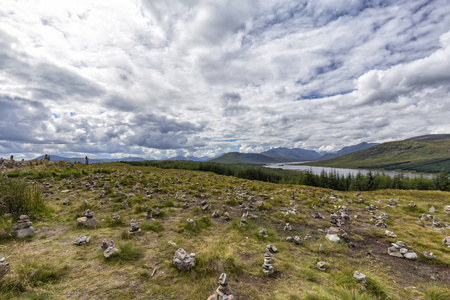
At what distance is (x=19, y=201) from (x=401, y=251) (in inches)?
631

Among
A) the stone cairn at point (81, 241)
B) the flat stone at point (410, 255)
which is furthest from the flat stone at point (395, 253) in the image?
the stone cairn at point (81, 241)

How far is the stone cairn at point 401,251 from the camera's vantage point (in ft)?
19.9

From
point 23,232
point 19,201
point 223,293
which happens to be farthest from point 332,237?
point 19,201

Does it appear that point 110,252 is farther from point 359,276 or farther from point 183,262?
point 359,276

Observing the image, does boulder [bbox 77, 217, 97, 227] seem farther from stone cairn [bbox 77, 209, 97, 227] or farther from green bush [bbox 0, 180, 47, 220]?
green bush [bbox 0, 180, 47, 220]

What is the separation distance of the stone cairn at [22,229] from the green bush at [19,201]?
1472 millimetres

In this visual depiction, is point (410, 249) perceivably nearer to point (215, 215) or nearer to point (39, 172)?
point (215, 215)

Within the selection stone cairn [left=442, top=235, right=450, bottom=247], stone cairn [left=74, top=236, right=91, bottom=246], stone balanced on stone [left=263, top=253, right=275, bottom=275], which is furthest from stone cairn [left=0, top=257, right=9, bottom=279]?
stone cairn [left=442, top=235, right=450, bottom=247]

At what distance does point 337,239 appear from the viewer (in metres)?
7.06

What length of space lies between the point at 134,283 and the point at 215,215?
5.67 meters

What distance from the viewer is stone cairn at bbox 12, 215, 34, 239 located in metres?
5.67

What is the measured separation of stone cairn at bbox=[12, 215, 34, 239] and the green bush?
1472mm

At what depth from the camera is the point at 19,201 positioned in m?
7.36

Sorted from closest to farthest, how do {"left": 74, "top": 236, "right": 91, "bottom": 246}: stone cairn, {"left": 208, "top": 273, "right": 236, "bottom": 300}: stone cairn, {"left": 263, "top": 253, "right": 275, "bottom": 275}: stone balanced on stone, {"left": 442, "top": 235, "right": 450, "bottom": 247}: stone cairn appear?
{"left": 208, "top": 273, "right": 236, "bottom": 300}: stone cairn → {"left": 263, "top": 253, "right": 275, "bottom": 275}: stone balanced on stone → {"left": 74, "top": 236, "right": 91, "bottom": 246}: stone cairn → {"left": 442, "top": 235, "right": 450, "bottom": 247}: stone cairn
